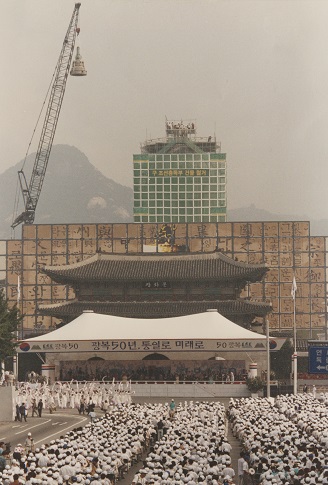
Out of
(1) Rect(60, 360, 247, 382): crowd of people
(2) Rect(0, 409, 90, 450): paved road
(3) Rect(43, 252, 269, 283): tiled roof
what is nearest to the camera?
(2) Rect(0, 409, 90, 450): paved road

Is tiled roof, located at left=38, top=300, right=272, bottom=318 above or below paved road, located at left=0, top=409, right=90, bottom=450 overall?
above

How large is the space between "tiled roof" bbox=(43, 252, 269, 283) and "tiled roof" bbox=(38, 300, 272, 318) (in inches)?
91.9

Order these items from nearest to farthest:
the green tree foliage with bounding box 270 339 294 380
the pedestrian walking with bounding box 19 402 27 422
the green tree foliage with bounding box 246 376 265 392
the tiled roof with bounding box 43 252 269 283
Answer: the pedestrian walking with bounding box 19 402 27 422 → the green tree foliage with bounding box 246 376 265 392 → the tiled roof with bounding box 43 252 269 283 → the green tree foliage with bounding box 270 339 294 380

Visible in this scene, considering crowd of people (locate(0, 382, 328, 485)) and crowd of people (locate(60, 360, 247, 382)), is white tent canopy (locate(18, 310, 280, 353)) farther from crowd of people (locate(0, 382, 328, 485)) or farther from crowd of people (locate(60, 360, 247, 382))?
crowd of people (locate(0, 382, 328, 485))

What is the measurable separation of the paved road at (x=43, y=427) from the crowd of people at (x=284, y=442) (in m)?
8.89

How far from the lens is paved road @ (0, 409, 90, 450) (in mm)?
61062

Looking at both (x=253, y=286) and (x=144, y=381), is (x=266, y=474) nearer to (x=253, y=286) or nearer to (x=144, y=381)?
(x=144, y=381)

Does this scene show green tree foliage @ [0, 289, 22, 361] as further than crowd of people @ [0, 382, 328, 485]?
Yes

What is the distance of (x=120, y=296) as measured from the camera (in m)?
122

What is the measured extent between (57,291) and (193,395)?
2464 inches

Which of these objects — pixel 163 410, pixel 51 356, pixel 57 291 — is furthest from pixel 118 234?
pixel 163 410

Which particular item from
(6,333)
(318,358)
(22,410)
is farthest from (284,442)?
(6,333)

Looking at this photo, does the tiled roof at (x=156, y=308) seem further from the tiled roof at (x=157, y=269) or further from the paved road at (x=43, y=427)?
the paved road at (x=43, y=427)

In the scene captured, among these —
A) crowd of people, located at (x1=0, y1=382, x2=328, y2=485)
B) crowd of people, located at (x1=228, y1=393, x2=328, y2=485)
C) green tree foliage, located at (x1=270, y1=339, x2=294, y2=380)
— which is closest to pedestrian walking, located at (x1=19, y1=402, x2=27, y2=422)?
crowd of people, located at (x1=0, y1=382, x2=328, y2=485)
